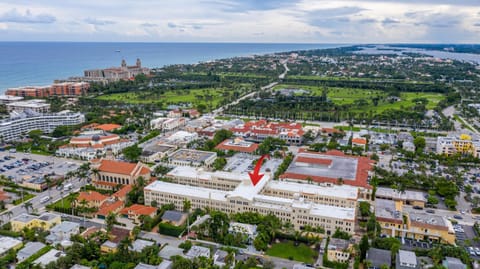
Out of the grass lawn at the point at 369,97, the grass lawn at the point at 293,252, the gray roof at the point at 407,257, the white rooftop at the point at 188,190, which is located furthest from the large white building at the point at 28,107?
the gray roof at the point at 407,257

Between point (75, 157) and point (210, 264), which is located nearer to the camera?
point (210, 264)

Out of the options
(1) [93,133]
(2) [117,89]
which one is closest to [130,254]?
(1) [93,133]

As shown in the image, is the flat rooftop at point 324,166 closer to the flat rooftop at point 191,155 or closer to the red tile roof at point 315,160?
the red tile roof at point 315,160

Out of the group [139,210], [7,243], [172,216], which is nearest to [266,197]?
[172,216]

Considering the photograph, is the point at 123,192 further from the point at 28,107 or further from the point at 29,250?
the point at 28,107

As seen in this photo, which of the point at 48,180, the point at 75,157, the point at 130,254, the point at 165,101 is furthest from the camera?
the point at 165,101

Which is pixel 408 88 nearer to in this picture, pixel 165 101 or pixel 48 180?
pixel 165 101

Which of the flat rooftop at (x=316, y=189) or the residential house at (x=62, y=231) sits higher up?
the flat rooftop at (x=316, y=189)

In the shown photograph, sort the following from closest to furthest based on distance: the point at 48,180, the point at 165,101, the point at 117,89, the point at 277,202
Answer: the point at 277,202
the point at 48,180
the point at 165,101
the point at 117,89

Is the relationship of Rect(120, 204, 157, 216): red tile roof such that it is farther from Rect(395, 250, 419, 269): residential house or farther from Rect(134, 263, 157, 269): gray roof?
Rect(395, 250, 419, 269): residential house
